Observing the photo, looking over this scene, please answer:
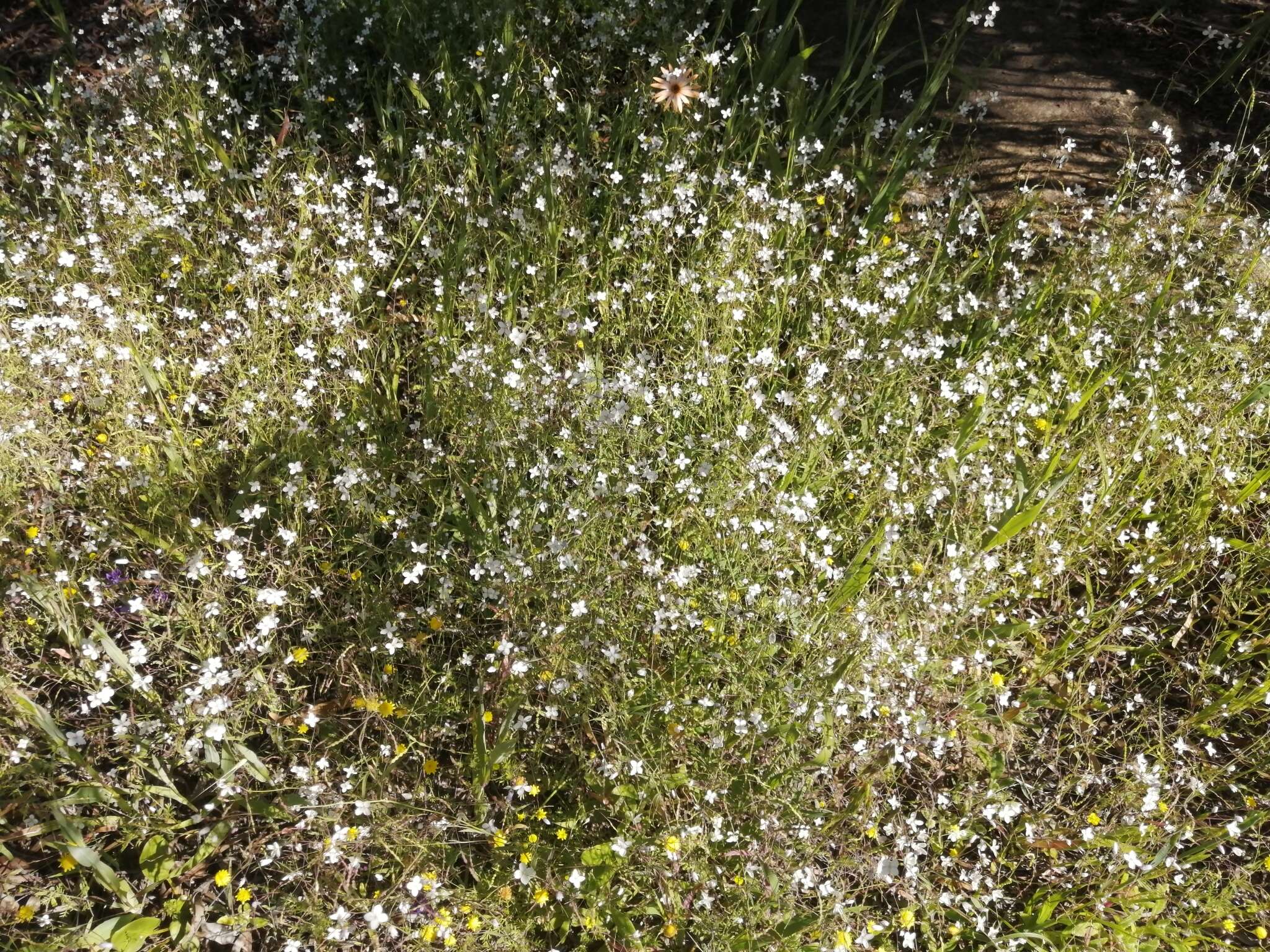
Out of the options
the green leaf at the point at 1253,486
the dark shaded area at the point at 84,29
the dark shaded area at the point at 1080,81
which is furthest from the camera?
the dark shaded area at the point at 84,29

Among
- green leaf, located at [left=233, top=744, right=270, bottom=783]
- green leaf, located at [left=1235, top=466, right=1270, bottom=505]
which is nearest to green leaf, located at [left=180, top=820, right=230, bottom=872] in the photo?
green leaf, located at [left=233, top=744, right=270, bottom=783]

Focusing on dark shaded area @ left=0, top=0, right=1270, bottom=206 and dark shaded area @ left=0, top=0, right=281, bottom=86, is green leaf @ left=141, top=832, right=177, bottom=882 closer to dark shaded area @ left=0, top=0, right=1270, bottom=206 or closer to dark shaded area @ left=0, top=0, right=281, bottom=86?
dark shaded area @ left=0, top=0, right=1270, bottom=206

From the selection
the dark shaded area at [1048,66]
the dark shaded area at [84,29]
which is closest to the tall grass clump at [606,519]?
the dark shaded area at [1048,66]

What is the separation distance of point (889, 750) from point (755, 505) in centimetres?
82

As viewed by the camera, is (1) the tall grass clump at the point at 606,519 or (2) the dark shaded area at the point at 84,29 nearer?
(1) the tall grass clump at the point at 606,519

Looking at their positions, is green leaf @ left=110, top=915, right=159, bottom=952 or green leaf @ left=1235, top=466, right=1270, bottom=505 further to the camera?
green leaf @ left=1235, top=466, right=1270, bottom=505

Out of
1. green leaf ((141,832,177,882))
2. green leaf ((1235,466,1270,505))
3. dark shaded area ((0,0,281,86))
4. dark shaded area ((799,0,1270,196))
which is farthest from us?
dark shaded area ((0,0,281,86))

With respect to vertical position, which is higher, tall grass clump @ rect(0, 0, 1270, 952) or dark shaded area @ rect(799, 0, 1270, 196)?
dark shaded area @ rect(799, 0, 1270, 196)

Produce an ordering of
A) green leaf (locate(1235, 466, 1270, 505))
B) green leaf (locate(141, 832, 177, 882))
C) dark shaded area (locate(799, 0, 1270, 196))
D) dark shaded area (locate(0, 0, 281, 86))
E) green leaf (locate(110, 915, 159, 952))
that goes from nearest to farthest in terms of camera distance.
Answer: green leaf (locate(110, 915, 159, 952)) < green leaf (locate(141, 832, 177, 882)) < green leaf (locate(1235, 466, 1270, 505)) < dark shaded area (locate(799, 0, 1270, 196)) < dark shaded area (locate(0, 0, 281, 86))

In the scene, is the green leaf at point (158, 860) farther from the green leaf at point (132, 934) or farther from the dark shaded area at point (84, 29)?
the dark shaded area at point (84, 29)

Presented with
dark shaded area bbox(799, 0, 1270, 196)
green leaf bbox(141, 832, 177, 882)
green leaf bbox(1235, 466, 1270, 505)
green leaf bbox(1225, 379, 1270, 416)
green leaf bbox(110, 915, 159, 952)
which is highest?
dark shaded area bbox(799, 0, 1270, 196)

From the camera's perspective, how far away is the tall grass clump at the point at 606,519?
2.36 meters

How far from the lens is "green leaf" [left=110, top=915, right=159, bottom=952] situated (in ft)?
7.18

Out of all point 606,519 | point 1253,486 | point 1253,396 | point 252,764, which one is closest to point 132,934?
point 252,764
